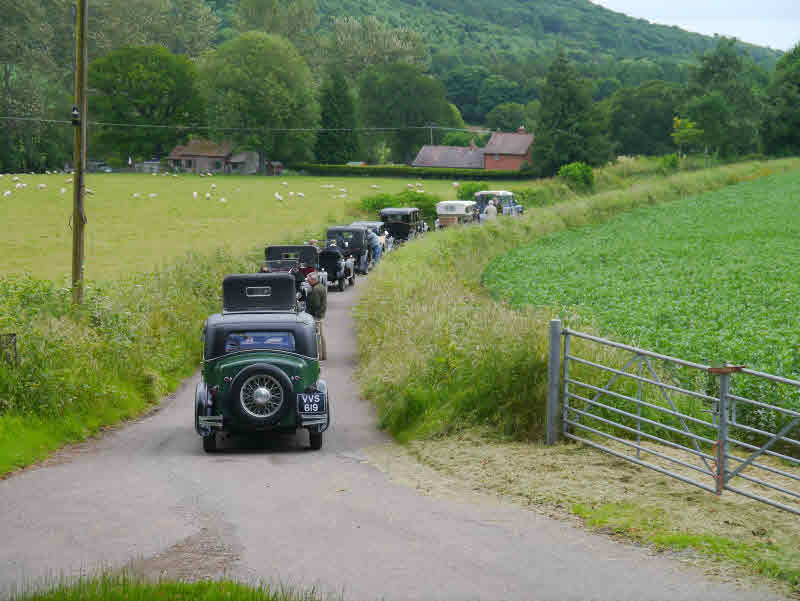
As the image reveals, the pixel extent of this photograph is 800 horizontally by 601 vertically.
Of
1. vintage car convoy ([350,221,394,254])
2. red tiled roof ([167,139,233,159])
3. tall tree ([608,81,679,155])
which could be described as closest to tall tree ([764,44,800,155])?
tall tree ([608,81,679,155])

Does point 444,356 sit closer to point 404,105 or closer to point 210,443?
point 210,443

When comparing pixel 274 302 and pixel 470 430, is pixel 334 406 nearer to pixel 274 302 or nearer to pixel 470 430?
pixel 274 302

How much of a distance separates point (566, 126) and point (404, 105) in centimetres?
3682

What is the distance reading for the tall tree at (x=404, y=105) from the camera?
121062 mm

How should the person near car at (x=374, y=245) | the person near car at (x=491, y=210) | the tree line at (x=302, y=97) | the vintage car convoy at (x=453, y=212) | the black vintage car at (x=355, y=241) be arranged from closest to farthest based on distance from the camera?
the black vintage car at (x=355, y=241)
the person near car at (x=374, y=245)
the person near car at (x=491, y=210)
the vintage car convoy at (x=453, y=212)
the tree line at (x=302, y=97)

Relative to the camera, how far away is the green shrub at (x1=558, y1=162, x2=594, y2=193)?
2472 inches

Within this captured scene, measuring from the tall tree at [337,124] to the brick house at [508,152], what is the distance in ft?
54.2

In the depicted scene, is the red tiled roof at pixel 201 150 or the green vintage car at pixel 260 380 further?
the red tiled roof at pixel 201 150

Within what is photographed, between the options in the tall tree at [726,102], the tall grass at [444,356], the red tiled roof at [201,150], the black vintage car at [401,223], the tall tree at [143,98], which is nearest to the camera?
the tall grass at [444,356]

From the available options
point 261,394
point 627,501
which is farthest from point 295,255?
point 627,501

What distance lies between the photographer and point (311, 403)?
40.1 feet

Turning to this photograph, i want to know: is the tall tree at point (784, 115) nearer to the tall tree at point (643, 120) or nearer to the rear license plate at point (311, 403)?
the tall tree at point (643, 120)

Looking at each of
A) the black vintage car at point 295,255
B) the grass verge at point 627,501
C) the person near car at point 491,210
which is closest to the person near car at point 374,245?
the black vintage car at point 295,255

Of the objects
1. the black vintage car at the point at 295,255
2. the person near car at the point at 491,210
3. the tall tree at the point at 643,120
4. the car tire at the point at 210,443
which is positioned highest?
the tall tree at the point at 643,120
